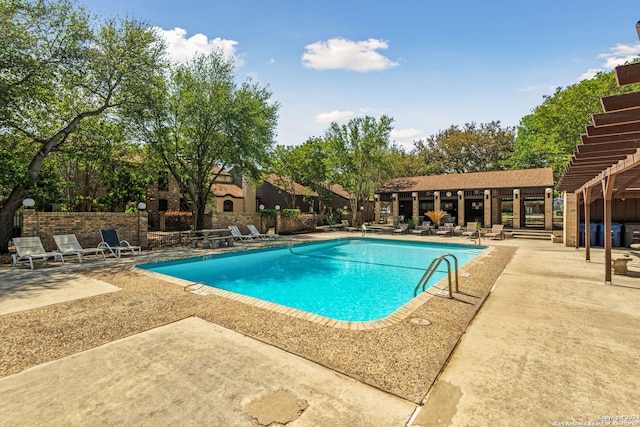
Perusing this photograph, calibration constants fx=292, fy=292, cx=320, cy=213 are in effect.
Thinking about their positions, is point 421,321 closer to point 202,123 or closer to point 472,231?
point 202,123

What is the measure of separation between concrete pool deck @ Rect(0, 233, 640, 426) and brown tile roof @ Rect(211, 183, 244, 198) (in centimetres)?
2523

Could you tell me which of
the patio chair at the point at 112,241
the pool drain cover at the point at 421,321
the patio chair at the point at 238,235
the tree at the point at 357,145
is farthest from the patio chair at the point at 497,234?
the patio chair at the point at 112,241

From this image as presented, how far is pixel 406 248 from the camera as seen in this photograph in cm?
1641

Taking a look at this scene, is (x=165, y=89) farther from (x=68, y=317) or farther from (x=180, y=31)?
(x=68, y=317)

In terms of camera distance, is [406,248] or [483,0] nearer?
[483,0]

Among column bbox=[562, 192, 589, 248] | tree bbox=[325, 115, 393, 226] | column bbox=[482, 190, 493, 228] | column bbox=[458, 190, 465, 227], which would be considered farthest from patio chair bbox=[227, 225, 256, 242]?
column bbox=[482, 190, 493, 228]

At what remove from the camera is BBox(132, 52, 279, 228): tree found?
14.9 m

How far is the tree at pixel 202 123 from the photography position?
48.8 feet

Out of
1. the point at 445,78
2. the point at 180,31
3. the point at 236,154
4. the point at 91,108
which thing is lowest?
the point at 236,154

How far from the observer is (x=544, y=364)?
3.26 metres

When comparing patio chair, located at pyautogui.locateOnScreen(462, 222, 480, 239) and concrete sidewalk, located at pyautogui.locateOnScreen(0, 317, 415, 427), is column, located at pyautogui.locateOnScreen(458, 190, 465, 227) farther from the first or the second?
concrete sidewalk, located at pyautogui.locateOnScreen(0, 317, 415, 427)

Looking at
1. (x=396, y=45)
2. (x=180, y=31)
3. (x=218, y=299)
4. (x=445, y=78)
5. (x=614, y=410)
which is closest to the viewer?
(x=614, y=410)

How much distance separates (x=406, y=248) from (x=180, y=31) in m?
15.6

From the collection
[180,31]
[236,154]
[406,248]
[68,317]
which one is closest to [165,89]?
[180,31]
